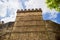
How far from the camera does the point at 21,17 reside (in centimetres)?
2258

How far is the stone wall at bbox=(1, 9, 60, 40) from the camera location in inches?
826

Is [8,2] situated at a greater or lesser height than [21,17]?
greater

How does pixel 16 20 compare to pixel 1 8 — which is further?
pixel 16 20

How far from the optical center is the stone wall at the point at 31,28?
21.0 meters

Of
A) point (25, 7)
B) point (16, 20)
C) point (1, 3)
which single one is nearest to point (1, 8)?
point (1, 3)

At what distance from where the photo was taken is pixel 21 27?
Result: 21719 mm

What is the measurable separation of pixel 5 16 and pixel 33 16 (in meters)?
4.40

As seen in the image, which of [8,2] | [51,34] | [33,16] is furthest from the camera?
[33,16]

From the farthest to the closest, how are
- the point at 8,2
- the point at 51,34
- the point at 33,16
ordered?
the point at 33,16, the point at 51,34, the point at 8,2

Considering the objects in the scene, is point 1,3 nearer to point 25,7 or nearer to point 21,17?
point 25,7

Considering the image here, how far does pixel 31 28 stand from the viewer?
2178 cm

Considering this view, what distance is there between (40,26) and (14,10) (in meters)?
3.69

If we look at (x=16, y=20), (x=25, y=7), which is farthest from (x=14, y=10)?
(x=16, y=20)

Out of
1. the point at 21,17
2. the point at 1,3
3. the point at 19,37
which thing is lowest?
the point at 19,37
